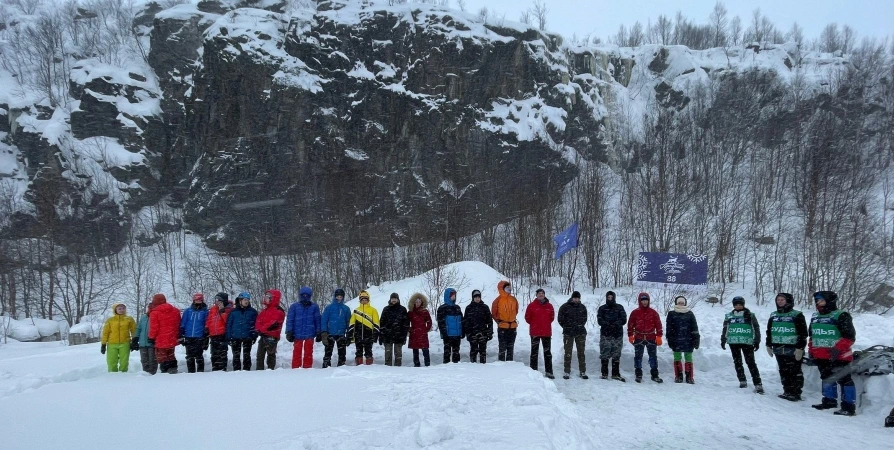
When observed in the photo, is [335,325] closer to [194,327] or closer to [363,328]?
[363,328]

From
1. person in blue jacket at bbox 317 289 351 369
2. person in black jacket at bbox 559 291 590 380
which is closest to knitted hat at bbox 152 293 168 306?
person in blue jacket at bbox 317 289 351 369

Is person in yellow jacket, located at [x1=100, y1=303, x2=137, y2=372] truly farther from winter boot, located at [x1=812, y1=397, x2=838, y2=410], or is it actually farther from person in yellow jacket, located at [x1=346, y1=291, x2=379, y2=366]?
winter boot, located at [x1=812, y1=397, x2=838, y2=410]

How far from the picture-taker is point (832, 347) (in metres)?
6.75

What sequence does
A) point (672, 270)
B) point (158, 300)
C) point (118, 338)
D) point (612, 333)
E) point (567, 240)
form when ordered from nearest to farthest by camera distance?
point (118, 338) < point (158, 300) < point (612, 333) < point (672, 270) < point (567, 240)

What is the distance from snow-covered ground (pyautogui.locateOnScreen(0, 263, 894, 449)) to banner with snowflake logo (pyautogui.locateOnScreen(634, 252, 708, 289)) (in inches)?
145

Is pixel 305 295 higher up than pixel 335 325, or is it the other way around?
pixel 305 295

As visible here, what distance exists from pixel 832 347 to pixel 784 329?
0.77 meters

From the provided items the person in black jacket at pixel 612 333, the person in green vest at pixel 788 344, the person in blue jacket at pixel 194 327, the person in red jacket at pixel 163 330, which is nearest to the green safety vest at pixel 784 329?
the person in green vest at pixel 788 344

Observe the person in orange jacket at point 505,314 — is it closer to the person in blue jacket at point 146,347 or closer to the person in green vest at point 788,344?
the person in green vest at point 788,344

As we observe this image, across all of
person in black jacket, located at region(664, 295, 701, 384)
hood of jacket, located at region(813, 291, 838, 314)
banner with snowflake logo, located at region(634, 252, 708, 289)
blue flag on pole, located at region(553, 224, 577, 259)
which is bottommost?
person in black jacket, located at region(664, 295, 701, 384)

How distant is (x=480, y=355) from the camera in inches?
369

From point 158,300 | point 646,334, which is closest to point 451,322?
point 646,334

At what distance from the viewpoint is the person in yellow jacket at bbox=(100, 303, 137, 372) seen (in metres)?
8.13

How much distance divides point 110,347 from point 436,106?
29136mm
